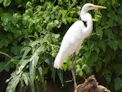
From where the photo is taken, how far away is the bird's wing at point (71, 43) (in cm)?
462

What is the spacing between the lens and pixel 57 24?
17.9ft

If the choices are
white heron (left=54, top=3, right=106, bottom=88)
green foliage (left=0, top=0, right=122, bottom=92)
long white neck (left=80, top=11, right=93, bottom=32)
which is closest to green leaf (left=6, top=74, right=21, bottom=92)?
green foliage (left=0, top=0, right=122, bottom=92)

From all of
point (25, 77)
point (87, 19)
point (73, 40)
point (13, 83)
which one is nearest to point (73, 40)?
point (73, 40)

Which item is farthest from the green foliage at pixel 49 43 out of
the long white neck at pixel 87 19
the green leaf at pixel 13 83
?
the long white neck at pixel 87 19

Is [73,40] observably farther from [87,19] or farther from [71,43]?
[87,19]

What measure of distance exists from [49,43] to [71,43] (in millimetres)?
745

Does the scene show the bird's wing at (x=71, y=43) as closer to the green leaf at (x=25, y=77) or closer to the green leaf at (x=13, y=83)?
the green leaf at (x=25, y=77)

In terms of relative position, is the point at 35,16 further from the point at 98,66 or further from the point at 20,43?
the point at 98,66

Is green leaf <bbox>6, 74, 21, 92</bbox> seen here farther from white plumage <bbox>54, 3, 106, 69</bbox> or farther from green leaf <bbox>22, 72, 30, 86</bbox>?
white plumage <bbox>54, 3, 106, 69</bbox>

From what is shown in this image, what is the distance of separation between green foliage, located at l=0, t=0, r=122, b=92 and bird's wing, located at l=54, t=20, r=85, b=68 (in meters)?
0.58

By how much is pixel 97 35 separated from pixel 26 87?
3.27 ft

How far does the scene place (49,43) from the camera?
5.37 meters

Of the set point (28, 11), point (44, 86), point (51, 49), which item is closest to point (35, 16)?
point (28, 11)

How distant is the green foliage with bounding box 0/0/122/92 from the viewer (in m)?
5.36
